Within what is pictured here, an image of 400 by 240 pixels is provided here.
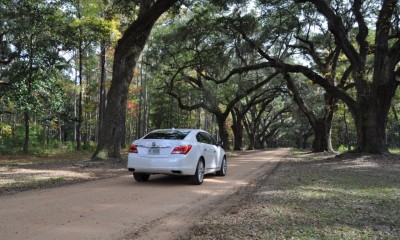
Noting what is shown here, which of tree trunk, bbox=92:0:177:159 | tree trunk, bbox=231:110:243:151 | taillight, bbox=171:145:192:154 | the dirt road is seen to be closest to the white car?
taillight, bbox=171:145:192:154

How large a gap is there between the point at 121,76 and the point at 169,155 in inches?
321

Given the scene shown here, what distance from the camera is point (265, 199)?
7746 mm

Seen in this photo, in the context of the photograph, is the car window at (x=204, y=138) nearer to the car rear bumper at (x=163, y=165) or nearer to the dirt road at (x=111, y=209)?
the car rear bumper at (x=163, y=165)

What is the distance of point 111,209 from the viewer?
707 cm

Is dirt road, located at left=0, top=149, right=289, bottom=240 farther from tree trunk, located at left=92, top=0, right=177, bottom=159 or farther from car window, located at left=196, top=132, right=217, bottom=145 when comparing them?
tree trunk, located at left=92, top=0, right=177, bottom=159

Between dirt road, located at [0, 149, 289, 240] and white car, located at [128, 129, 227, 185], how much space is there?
410 millimetres

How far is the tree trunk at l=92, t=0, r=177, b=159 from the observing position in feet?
54.9

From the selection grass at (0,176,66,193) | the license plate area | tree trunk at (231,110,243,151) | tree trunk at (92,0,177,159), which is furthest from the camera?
tree trunk at (231,110,243,151)

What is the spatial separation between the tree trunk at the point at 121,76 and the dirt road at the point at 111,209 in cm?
620

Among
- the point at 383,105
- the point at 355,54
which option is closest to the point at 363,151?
the point at 383,105

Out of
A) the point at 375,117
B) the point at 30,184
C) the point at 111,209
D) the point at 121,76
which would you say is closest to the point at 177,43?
the point at 121,76

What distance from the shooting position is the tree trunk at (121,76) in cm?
1673

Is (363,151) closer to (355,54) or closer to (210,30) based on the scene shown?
(355,54)

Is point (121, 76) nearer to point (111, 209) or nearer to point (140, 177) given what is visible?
point (140, 177)
